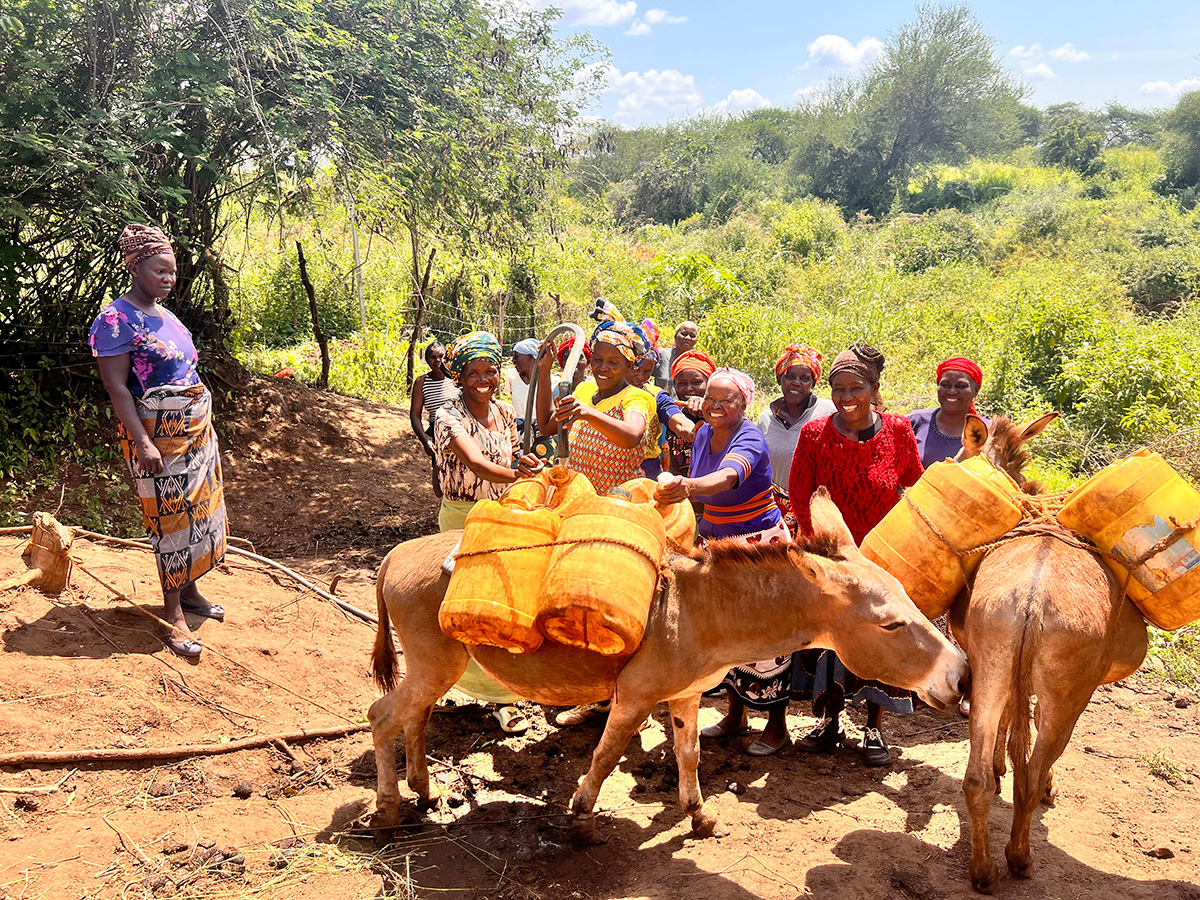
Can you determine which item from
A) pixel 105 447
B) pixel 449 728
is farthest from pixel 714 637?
pixel 105 447

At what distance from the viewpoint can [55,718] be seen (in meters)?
4.14

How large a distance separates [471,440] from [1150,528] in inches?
122

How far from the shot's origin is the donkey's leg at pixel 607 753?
11.5ft

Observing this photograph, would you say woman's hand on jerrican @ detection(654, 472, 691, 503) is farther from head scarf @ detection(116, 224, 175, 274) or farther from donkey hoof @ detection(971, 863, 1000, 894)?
head scarf @ detection(116, 224, 175, 274)

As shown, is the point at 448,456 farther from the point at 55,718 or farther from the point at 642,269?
the point at 642,269

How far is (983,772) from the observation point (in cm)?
321

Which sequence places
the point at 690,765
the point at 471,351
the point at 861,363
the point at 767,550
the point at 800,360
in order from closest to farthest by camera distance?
the point at 767,550
the point at 690,765
the point at 861,363
the point at 471,351
the point at 800,360

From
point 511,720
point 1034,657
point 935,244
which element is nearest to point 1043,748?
point 1034,657

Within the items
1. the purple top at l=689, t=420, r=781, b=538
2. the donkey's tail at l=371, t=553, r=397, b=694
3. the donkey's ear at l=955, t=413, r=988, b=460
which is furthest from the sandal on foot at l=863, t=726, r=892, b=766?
the donkey's tail at l=371, t=553, r=397, b=694

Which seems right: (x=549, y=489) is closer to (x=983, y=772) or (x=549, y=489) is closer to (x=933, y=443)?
(x=983, y=772)

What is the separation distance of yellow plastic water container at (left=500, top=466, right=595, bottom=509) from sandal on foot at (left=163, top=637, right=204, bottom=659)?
8.53 feet

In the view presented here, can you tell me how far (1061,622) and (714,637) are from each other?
1.38m

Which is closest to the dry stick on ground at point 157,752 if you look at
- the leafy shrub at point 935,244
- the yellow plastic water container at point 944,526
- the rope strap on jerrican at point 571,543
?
the rope strap on jerrican at point 571,543

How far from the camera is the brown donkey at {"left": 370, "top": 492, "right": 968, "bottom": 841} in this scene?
3.24 meters
